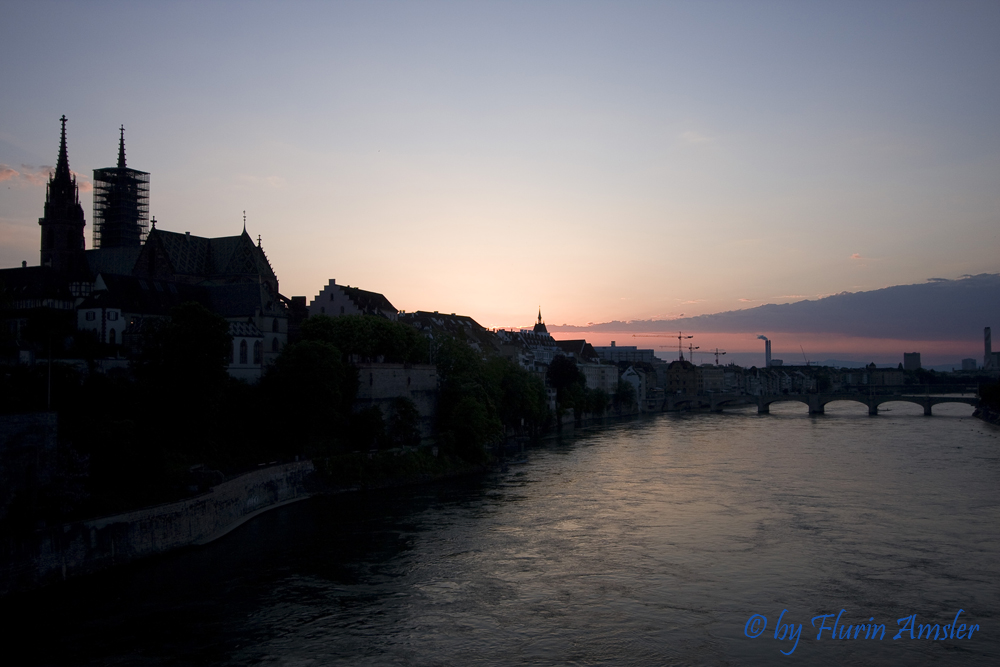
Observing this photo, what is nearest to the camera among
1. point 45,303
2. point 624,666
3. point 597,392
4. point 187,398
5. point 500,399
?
point 624,666

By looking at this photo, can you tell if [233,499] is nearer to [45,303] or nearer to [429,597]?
[429,597]

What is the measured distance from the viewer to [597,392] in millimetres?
107875

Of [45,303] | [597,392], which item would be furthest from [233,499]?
[597,392]

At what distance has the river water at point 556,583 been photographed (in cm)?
1988

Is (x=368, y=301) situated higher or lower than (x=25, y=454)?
higher

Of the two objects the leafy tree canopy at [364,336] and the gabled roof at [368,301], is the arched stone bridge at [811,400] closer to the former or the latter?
the gabled roof at [368,301]

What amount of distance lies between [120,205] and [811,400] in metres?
95.7

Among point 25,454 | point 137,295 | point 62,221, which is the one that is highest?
point 62,221

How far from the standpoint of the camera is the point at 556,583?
25.0m

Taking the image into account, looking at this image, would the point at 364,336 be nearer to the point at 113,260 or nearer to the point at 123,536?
the point at 113,260

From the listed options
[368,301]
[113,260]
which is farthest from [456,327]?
[113,260]

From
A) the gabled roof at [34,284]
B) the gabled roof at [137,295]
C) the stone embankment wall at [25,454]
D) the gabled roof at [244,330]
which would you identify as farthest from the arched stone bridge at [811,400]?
the stone embankment wall at [25,454]

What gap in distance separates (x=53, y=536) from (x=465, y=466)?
2783cm

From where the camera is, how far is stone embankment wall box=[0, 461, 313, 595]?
23.2m
